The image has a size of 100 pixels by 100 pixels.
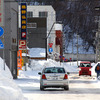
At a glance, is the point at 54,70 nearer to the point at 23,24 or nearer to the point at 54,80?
the point at 54,80

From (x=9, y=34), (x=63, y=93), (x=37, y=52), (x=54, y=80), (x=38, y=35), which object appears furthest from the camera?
(x=38, y=35)

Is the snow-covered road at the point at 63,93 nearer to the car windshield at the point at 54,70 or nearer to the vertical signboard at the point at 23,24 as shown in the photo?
the car windshield at the point at 54,70

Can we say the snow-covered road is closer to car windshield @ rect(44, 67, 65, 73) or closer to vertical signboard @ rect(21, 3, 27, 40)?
car windshield @ rect(44, 67, 65, 73)

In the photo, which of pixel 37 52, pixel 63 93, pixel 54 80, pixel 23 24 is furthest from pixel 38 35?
pixel 63 93

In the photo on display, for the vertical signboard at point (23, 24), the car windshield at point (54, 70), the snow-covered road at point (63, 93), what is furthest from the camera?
the vertical signboard at point (23, 24)

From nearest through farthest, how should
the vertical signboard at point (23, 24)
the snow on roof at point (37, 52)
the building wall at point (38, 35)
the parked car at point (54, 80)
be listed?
the parked car at point (54, 80) → the vertical signboard at point (23, 24) → the snow on roof at point (37, 52) → the building wall at point (38, 35)

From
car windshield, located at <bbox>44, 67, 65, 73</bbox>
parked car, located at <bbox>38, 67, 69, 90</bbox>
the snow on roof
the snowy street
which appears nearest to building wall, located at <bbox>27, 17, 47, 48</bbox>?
the snow on roof

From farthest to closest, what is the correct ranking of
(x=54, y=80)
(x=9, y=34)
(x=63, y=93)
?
(x=9, y=34) → (x=54, y=80) → (x=63, y=93)

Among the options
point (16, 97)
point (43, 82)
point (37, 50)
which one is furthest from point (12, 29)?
point (37, 50)

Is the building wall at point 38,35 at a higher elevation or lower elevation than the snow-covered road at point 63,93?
lower

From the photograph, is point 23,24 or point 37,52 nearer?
point 23,24

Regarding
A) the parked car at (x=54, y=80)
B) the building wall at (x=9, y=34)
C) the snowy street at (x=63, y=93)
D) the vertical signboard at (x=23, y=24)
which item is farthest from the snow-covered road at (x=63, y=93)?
the vertical signboard at (x=23, y=24)

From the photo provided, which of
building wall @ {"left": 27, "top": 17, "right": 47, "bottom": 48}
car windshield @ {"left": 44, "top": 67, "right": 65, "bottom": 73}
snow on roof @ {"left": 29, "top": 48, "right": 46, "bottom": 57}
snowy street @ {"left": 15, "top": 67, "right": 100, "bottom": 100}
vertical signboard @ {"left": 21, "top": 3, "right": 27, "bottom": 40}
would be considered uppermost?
vertical signboard @ {"left": 21, "top": 3, "right": 27, "bottom": 40}


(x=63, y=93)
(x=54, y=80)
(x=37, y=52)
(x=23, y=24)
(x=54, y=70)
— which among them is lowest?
(x=37, y=52)
